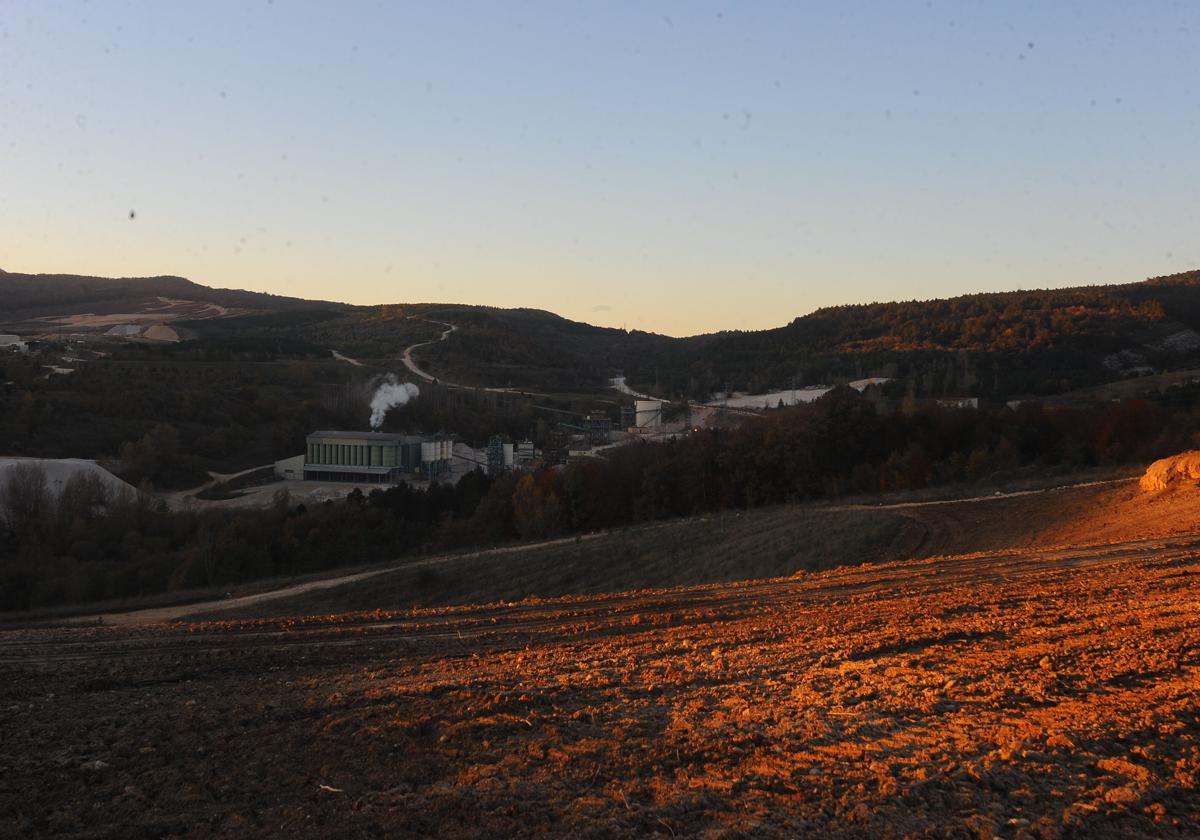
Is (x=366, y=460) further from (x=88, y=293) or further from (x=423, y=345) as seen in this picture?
(x=88, y=293)

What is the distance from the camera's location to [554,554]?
27250mm

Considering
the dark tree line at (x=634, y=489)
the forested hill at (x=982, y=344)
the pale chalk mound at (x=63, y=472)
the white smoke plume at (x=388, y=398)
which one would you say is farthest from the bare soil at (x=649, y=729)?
the white smoke plume at (x=388, y=398)

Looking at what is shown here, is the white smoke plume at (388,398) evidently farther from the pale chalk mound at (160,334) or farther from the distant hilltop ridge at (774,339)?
the pale chalk mound at (160,334)

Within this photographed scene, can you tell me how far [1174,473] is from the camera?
22.2m

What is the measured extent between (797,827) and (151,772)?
395cm

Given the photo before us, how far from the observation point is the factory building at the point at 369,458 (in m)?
60.2

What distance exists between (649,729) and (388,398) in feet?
240

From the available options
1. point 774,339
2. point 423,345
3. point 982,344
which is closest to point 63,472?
point 982,344

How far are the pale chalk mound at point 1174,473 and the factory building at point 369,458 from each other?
44.1 meters

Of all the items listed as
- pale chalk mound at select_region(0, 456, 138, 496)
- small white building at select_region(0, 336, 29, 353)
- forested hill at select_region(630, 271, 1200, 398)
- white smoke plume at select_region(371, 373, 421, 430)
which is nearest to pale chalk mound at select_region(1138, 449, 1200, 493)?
pale chalk mound at select_region(0, 456, 138, 496)

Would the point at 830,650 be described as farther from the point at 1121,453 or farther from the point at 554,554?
the point at 1121,453

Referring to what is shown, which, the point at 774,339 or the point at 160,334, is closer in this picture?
the point at 774,339

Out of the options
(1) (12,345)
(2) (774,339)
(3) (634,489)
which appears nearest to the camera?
(3) (634,489)

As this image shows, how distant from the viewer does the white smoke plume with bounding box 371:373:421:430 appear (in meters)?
75.4
